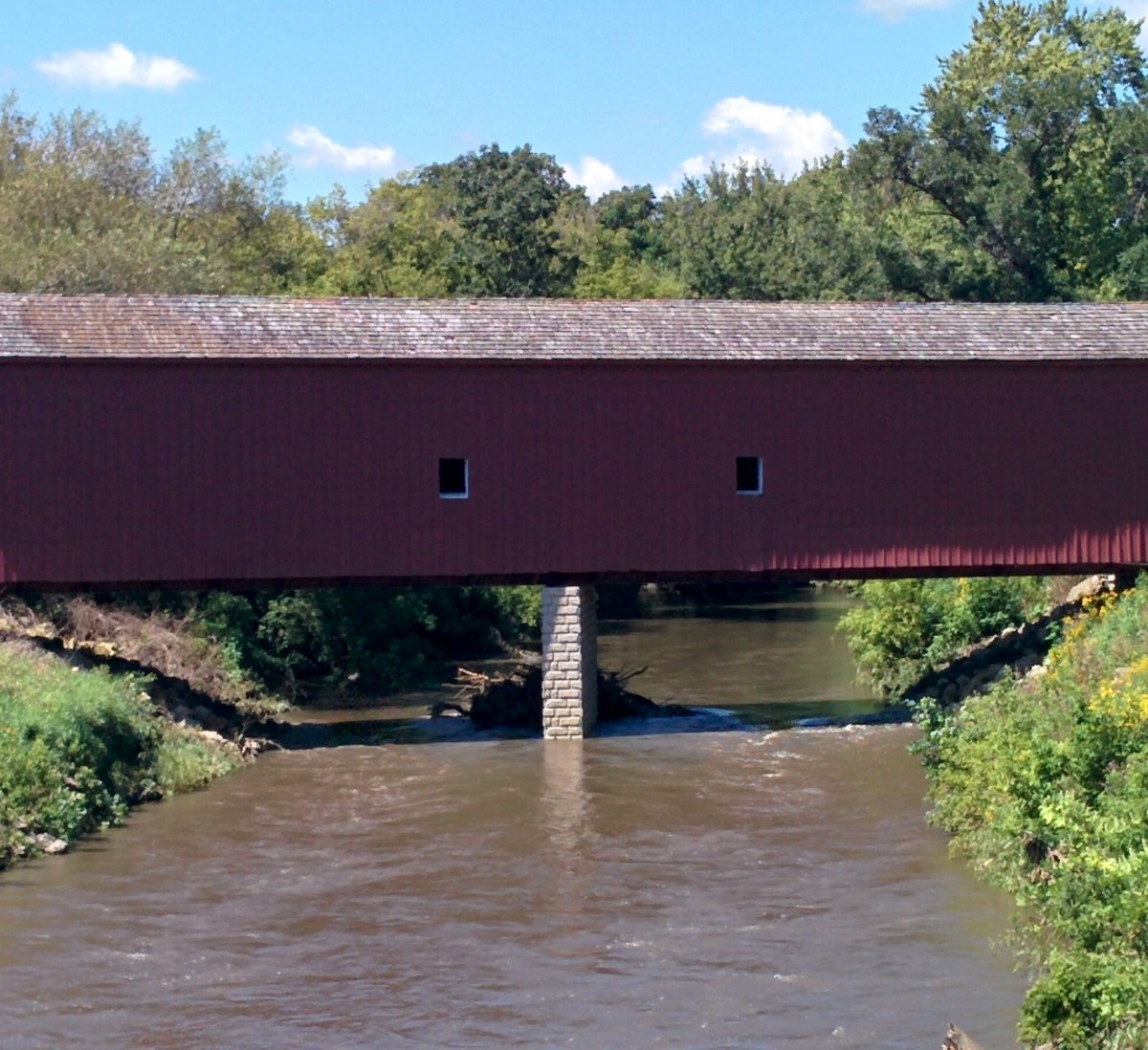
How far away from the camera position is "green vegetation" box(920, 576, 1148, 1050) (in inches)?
346

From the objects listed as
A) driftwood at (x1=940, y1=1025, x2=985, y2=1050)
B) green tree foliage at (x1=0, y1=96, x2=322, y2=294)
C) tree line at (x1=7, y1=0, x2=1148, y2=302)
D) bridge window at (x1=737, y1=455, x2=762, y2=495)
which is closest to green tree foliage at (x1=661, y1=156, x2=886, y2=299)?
tree line at (x1=7, y1=0, x2=1148, y2=302)

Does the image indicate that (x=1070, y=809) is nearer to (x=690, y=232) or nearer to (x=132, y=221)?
(x=132, y=221)

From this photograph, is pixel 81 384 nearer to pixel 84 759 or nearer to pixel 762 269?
pixel 84 759

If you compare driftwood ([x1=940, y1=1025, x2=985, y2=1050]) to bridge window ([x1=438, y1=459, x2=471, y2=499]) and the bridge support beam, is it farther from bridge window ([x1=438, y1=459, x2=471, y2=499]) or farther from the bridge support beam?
bridge window ([x1=438, y1=459, x2=471, y2=499])

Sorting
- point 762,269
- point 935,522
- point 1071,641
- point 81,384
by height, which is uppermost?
point 762,269

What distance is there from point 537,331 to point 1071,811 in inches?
428

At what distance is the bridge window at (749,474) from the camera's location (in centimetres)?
2030

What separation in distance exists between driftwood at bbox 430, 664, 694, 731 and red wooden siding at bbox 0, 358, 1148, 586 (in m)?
1.94

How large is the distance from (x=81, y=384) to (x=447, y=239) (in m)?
21.8

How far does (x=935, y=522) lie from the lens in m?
20.4

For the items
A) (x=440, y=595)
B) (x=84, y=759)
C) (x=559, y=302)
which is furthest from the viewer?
(x=440, y=595)

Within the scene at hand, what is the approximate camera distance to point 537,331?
65.3ft

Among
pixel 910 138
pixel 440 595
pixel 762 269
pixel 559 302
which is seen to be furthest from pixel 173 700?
pixel 762 269

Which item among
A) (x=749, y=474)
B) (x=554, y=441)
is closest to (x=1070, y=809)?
(x=749, y=474)
